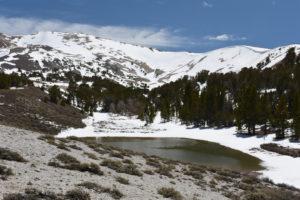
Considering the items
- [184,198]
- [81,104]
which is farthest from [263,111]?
[81,104]

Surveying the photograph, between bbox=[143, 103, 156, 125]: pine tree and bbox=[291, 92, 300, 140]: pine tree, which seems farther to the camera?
bbox=[143, 103, 156, 125]: pine tree

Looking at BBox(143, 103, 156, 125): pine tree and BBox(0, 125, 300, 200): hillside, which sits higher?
BBox(143, 103, 156, 125): pine tree

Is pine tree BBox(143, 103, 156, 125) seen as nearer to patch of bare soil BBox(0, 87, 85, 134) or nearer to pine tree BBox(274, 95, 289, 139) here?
patch of bare soil BBox(0, 87, 85, 134)

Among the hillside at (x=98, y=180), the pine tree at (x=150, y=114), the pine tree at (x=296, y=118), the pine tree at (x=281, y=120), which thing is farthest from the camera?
the pine tree at (x=150, y=114)

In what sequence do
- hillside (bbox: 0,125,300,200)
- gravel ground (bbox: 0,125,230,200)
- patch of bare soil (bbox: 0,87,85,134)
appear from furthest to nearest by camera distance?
patch of bare soil (bbox: 0,87,85,134), gravel ground (bbox: 0,125,230,200), hillside (bbox: 0,125,300,200)

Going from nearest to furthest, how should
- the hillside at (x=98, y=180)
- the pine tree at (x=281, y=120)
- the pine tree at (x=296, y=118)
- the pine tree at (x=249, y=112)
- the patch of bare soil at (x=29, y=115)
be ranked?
the hillside at (x=98, y=180) → the pine tree at (x=296, y=118) → the pine tree at (x=281, y=120) → the patch of bare soil at (x=29, y=115) → the pine tree at (x=249, y=112)

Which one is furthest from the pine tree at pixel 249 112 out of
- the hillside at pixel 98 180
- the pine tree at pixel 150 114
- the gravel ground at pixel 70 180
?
the pine tree at pixel 150 114

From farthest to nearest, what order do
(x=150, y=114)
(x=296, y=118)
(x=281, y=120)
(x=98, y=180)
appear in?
(x=150, y=114) < (x=281, y=120) < (x=296, y=118) < (x=98, y=180)

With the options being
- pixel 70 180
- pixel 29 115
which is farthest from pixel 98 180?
pixel 29 115

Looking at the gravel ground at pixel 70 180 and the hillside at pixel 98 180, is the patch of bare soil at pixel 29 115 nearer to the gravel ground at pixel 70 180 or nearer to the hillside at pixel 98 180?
the gravel ground at pixel 70 180

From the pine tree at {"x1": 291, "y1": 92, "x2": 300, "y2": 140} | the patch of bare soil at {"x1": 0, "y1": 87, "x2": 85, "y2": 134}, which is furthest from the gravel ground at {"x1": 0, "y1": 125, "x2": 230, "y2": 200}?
the patch of bare soil at {"x1": 0, "y1": 87, "x2": 85, "y2": 134}

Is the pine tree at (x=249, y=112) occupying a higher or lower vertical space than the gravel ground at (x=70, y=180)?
higher

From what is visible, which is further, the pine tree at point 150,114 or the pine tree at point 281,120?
the pine tree at point 150,114

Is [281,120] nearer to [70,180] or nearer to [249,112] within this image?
[249,112]
